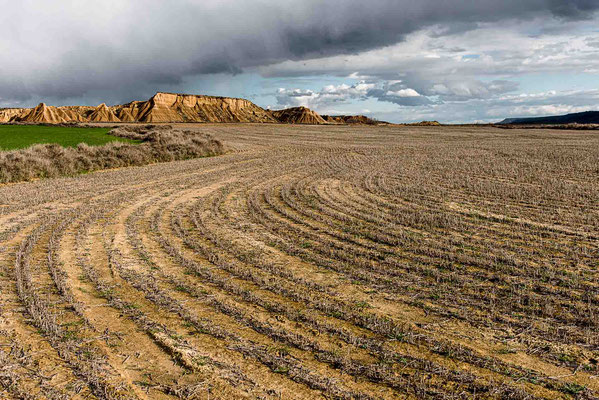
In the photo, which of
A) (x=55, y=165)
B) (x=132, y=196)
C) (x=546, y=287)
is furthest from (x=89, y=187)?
(x=546, y=287)

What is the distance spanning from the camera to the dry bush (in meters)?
20.2

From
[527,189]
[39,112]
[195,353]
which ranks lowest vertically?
[195,353]

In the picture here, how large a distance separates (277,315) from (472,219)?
25.9 ft

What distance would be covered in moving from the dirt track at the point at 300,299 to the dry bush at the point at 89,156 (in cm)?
791

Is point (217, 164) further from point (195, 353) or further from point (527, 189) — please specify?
point (195, 353)

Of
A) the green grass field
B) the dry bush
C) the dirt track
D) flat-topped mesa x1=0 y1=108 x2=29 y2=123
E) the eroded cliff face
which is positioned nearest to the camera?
the dirt track

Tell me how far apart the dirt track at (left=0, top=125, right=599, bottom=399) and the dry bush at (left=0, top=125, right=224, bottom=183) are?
791cm

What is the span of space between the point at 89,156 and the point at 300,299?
77.7 ft

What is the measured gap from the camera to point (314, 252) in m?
9.05

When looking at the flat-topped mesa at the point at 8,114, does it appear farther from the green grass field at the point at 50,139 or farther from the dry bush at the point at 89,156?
the dry bush at the point at 89,156

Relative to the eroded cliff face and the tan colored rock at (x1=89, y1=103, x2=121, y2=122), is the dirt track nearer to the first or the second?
the eroded cliff face

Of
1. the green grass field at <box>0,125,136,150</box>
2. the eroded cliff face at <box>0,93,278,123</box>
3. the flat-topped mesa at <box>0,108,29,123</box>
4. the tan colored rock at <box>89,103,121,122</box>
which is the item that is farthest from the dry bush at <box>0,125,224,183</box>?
the flat-topped mesa at <box>0,108,29,123</box>

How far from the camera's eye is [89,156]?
2550 centimetres

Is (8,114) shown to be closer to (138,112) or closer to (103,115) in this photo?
(103,115)
